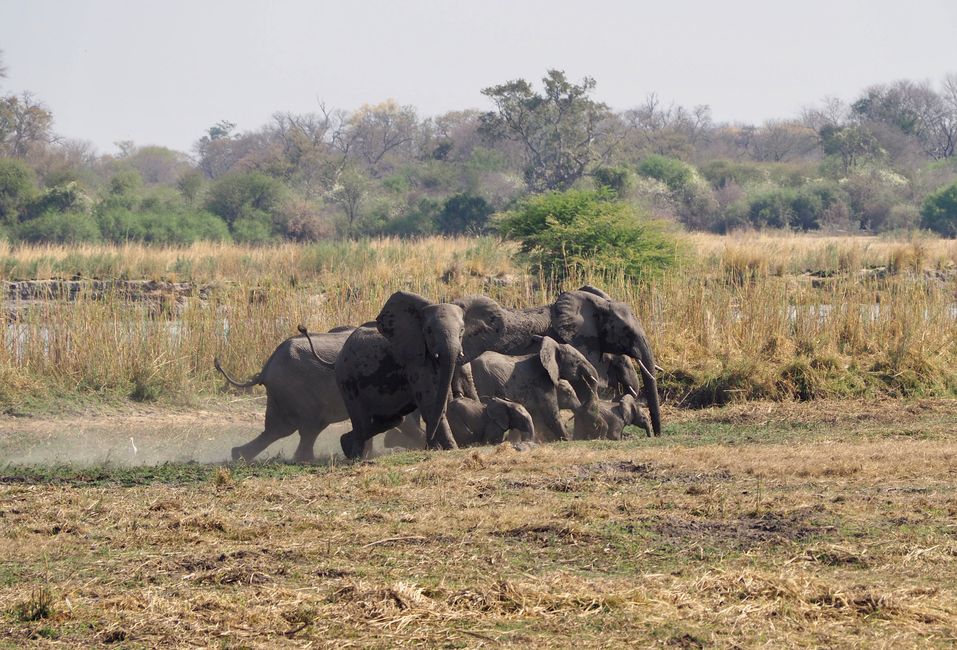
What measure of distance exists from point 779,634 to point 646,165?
49806mm

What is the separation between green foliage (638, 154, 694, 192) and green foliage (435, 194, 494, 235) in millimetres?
9669

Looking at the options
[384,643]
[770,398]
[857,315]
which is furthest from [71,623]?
[857,315]

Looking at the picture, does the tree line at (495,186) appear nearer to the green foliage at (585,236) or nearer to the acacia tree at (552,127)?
the acacia tree at (552,127)

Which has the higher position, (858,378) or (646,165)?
(646,165)

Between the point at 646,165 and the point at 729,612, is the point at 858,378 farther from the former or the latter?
the point at 646,165

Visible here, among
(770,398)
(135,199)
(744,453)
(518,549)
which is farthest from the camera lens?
(135,199)

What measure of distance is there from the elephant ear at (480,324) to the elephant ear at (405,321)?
74 cm

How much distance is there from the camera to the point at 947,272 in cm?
3050

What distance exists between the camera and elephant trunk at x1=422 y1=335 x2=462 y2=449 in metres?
10.5

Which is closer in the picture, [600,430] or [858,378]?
[600,430]

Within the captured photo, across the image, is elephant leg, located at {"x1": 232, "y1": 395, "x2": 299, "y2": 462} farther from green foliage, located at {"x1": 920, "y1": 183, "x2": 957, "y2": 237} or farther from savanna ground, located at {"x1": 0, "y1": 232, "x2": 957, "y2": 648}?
green foliage, located at {"x1": 920, "y1": 183, "x2": 957, "y2": 237}

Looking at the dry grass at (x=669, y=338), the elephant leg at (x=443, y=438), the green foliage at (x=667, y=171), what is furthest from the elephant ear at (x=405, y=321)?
the green foliage at (x=667, y=171)

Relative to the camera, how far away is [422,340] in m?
11.0

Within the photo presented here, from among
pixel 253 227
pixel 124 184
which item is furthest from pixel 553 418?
pixel 124 184
